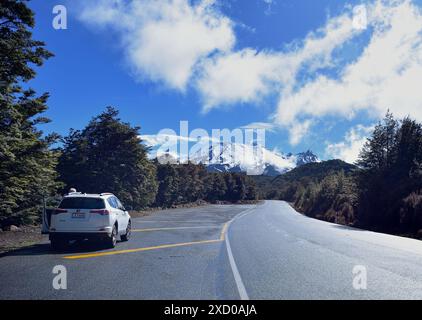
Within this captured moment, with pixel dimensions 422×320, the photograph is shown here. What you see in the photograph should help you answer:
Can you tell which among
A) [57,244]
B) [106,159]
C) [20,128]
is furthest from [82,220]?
[106,159]

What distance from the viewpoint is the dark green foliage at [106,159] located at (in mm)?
33156

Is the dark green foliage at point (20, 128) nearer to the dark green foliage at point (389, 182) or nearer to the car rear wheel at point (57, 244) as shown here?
the car rear wheel at point (57, 244)

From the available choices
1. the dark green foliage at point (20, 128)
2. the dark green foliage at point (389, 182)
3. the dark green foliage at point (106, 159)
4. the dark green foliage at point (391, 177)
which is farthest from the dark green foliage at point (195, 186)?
the dark green foliage at point (20, 128)

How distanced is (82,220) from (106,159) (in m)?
22.8

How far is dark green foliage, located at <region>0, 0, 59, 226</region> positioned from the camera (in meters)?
14.7

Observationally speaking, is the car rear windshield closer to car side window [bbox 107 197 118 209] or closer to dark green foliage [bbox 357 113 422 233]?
car side window [bbox 107 197 118 209]

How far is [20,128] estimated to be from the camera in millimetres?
19688

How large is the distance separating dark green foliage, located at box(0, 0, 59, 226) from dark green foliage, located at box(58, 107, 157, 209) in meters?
8.77

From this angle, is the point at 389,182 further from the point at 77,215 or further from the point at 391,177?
the point at 77,215

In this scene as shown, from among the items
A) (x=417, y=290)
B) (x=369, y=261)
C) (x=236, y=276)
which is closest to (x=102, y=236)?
(x=236, y=276)

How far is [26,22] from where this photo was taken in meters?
15.0

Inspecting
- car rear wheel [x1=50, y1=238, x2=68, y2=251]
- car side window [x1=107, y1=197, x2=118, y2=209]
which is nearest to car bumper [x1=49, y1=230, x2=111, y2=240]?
car rear wheel [x1=50, y1=238, x2=68, y2=251]
